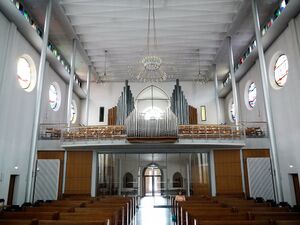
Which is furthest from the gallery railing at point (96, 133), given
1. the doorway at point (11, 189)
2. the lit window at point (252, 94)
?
the lit window at point (252, 94)

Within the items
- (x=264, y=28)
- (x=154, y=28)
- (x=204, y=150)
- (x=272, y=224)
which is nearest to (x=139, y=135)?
(x=204, y=150)

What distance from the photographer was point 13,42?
11.0 metres

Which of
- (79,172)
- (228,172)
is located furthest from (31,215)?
(228,172)

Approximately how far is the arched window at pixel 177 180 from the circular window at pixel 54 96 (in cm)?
889

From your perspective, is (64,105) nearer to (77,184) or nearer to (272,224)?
(77,184)

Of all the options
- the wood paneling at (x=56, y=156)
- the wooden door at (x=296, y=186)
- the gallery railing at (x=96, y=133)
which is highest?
the gallery railing at (x=96, y=133)

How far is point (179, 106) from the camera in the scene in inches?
723

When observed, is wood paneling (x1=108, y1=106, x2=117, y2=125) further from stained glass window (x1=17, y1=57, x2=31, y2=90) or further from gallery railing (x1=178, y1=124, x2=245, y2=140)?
gallery railing (x1=178, y1=124, x2=245, y2=140)

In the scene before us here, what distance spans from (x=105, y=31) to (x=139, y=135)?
22.3 feet

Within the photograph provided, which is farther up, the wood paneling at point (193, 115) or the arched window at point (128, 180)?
the wood paneling at point (193, 115)

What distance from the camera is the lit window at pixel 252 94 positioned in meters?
15.5

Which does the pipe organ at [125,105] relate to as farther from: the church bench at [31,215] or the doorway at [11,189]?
the church bench at [31,215]

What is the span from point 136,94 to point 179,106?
4.14m

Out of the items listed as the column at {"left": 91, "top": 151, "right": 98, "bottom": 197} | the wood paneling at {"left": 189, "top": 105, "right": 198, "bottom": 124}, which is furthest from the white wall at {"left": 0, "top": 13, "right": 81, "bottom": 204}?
the wood paneling at {"left": 189, "top": 105, "right": 198, "bottom": 124}
